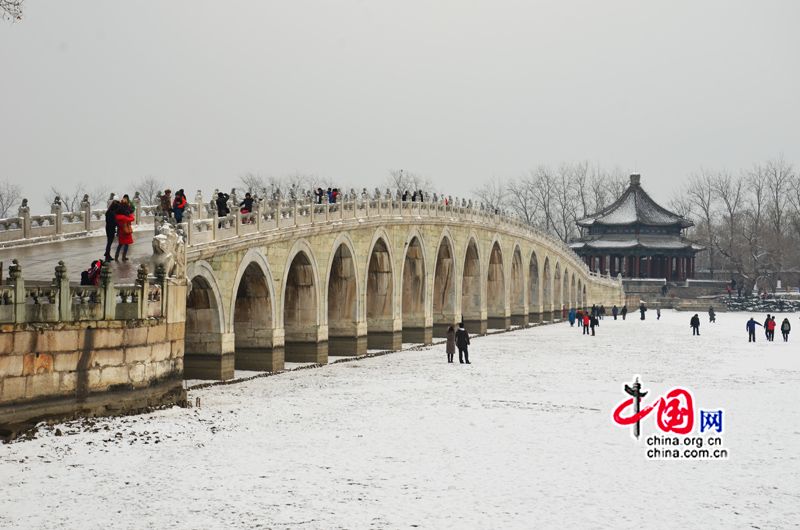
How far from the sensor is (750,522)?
12.9 m

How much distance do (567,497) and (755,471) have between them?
3504 millimetres

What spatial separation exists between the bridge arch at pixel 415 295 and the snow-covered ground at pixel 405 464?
600 inches

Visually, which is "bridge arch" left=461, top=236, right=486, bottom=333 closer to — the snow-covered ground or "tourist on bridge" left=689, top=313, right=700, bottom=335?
"tourist on bridge" left=689, top=313, right=700, bottom=335

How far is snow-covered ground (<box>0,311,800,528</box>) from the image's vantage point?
43.1 feet

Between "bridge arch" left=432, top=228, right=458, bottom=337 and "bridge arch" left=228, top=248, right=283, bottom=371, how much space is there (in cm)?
1773

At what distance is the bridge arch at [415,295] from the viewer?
4216 centimetres

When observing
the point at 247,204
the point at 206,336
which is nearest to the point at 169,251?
the point at 206,336

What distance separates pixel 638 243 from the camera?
92.2 meters

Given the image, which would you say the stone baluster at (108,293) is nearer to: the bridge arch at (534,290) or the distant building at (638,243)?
the bridge arch at (534,290)

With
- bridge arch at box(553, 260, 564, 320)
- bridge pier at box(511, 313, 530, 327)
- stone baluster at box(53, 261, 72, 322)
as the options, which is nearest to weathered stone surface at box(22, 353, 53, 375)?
stone baluster at box(53, 261, 72, 322)

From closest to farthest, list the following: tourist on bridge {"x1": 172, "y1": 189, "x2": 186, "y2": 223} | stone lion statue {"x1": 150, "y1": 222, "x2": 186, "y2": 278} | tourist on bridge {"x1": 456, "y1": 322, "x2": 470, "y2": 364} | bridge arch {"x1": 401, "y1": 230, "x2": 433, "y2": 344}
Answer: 1. stone lion statue {"x1": 150, "y1": 222, "x2": 186, "y2": 278}
2. tourist on bridge {"x1": 172, "y1": 189, "x2": 186, "y2": 223}
3. tourist on bridge {"x1": 456, "y1": 322, "x2": 470, "y2": 364}
4. bridge arch {"x1": 401, "y1": 230, "x2": 433, "y2": 344}

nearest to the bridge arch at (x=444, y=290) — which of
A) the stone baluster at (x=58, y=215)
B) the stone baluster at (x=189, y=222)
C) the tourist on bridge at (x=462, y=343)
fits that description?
the tourist on bridge at (x=462, y=343)

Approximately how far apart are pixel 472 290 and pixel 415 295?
8.26 metres

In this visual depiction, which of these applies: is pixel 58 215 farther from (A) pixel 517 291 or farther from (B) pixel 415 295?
(A) pixel 517 291
